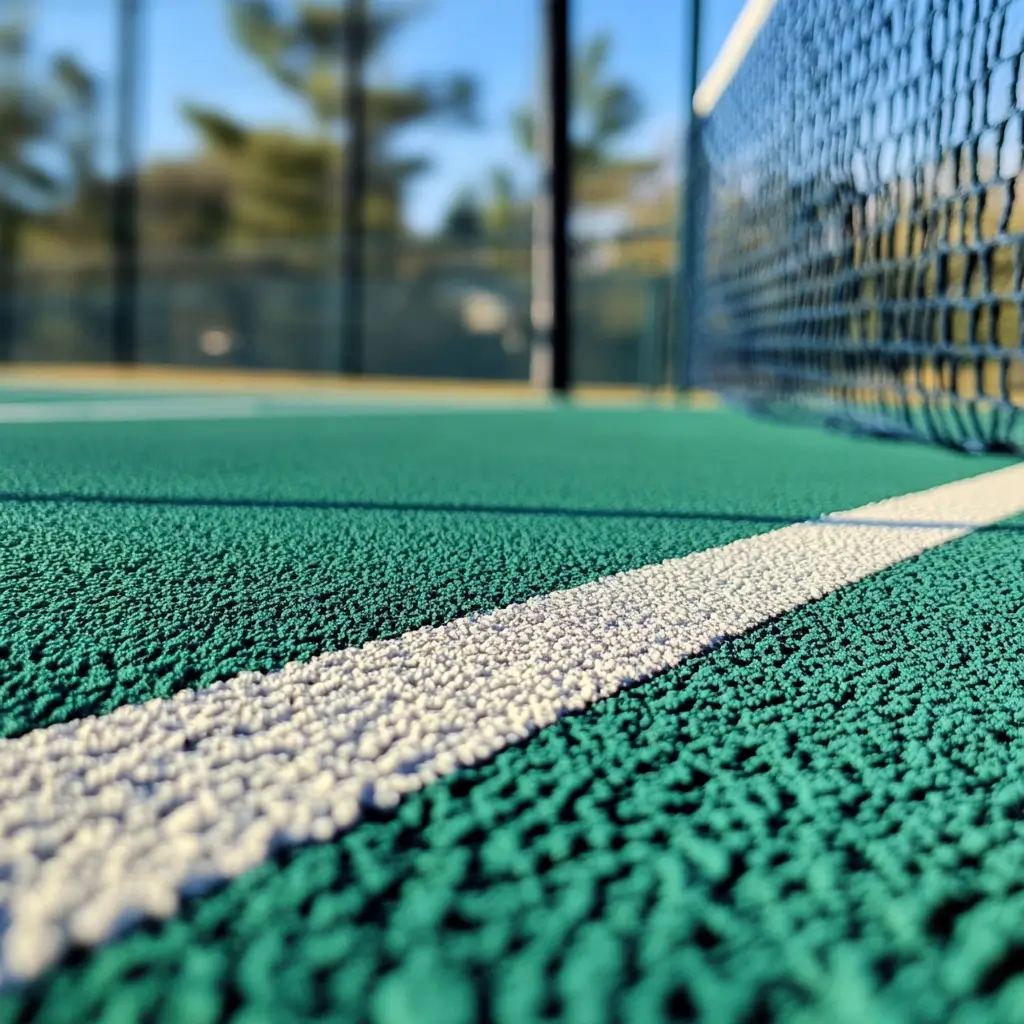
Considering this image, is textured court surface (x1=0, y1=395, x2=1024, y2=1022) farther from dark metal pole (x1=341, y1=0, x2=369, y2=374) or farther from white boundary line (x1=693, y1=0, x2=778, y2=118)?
dark metal pole (x1=341, y1=0, x2=369, y2=374)

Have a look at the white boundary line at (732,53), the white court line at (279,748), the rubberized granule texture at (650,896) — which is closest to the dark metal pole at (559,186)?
the white boundary line at (732,53)

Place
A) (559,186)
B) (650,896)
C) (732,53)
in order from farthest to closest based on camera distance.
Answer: (559,186), (732,53), (650,896)

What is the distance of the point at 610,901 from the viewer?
40cm

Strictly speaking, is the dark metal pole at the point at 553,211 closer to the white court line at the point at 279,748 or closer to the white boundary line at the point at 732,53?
the white boundary line at the point at 732,53

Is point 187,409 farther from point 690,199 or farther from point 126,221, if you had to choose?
point 126,221

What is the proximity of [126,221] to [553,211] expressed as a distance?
6.61m

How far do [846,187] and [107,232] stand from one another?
33.0 ft

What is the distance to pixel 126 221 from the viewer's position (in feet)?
35.5

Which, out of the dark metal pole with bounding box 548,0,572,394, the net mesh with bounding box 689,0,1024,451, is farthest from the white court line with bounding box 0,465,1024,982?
the dark metal pole with bounding box 548,0,572,394

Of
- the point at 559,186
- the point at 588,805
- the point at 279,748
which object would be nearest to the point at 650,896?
the point at 588,805

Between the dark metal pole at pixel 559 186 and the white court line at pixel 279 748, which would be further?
the dark metal pole at pixel 559 186

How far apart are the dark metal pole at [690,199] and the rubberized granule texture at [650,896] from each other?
460cm

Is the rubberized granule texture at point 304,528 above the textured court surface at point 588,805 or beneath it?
above

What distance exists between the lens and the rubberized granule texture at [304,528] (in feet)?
2.37
